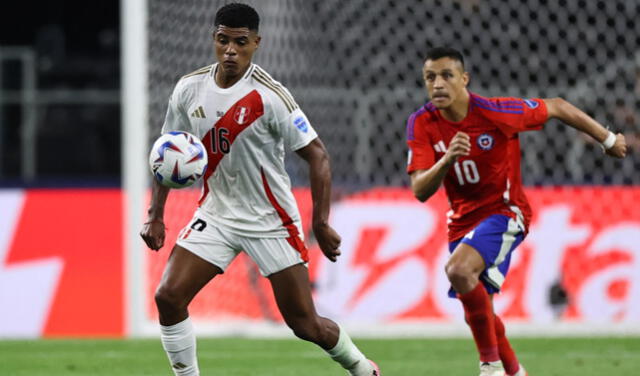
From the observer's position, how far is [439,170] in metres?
6.60

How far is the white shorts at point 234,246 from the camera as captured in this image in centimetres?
630

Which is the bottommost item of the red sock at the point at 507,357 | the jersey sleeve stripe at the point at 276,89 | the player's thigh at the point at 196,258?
the red sock at the point at 507,357

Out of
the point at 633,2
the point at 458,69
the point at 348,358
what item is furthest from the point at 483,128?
the point at 633,2

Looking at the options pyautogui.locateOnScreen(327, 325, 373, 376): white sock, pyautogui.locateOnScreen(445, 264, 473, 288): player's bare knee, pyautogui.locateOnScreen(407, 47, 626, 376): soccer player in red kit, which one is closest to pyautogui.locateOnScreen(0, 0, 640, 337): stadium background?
pyautogui.locateOnScreen(407, 47, 626, 376): soccer player in red kit

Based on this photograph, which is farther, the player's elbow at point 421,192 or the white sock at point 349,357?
the player's elbow at point 421,192

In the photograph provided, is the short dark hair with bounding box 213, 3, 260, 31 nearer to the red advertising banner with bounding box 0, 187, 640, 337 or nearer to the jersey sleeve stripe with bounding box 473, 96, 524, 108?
the jersey sleeve stripe with bounding box 473, 96, 524, 108

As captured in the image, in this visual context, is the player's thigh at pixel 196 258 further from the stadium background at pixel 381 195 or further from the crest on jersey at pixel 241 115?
the stadium background at pixel 381 195

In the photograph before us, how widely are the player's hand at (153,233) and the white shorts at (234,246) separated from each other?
11 cm

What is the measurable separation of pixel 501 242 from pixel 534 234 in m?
3.45

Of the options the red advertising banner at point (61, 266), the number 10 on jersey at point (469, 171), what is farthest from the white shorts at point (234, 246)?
the red advertising banner at point (61, 266)

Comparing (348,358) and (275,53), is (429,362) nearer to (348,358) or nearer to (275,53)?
(348,358)

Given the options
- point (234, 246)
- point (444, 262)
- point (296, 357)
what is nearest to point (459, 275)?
point (234, 246)

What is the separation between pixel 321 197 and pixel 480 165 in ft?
4.77

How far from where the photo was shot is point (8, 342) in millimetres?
10164
